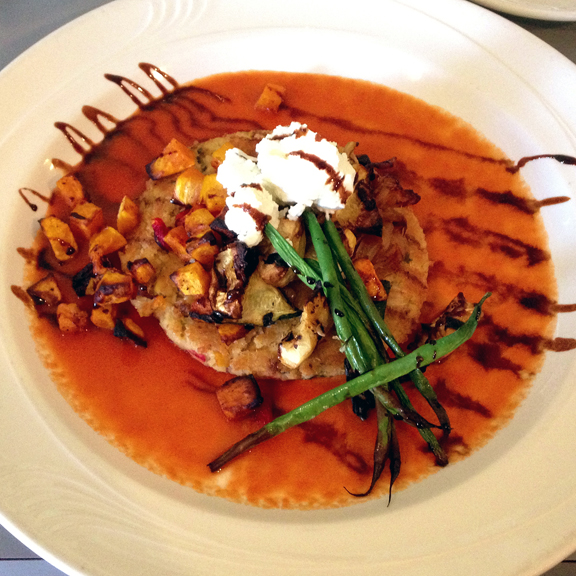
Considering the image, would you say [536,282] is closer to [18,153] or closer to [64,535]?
[64,535]

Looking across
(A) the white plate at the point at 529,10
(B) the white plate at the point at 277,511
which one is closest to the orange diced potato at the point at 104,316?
(B) the white plate at the point at 277,511

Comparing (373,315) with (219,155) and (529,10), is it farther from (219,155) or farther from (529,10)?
(529,10)

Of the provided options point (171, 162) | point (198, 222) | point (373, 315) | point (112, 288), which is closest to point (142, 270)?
point (112, 288)

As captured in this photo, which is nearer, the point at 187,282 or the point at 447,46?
the point at 187,282

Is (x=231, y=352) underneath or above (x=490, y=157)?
underneath

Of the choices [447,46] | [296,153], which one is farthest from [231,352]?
[447,46]

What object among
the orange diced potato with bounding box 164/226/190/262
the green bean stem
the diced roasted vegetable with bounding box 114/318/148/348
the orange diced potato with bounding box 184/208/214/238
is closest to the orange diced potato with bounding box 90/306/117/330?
the diced roasted vegetable with bounding box 114/318/148/348
